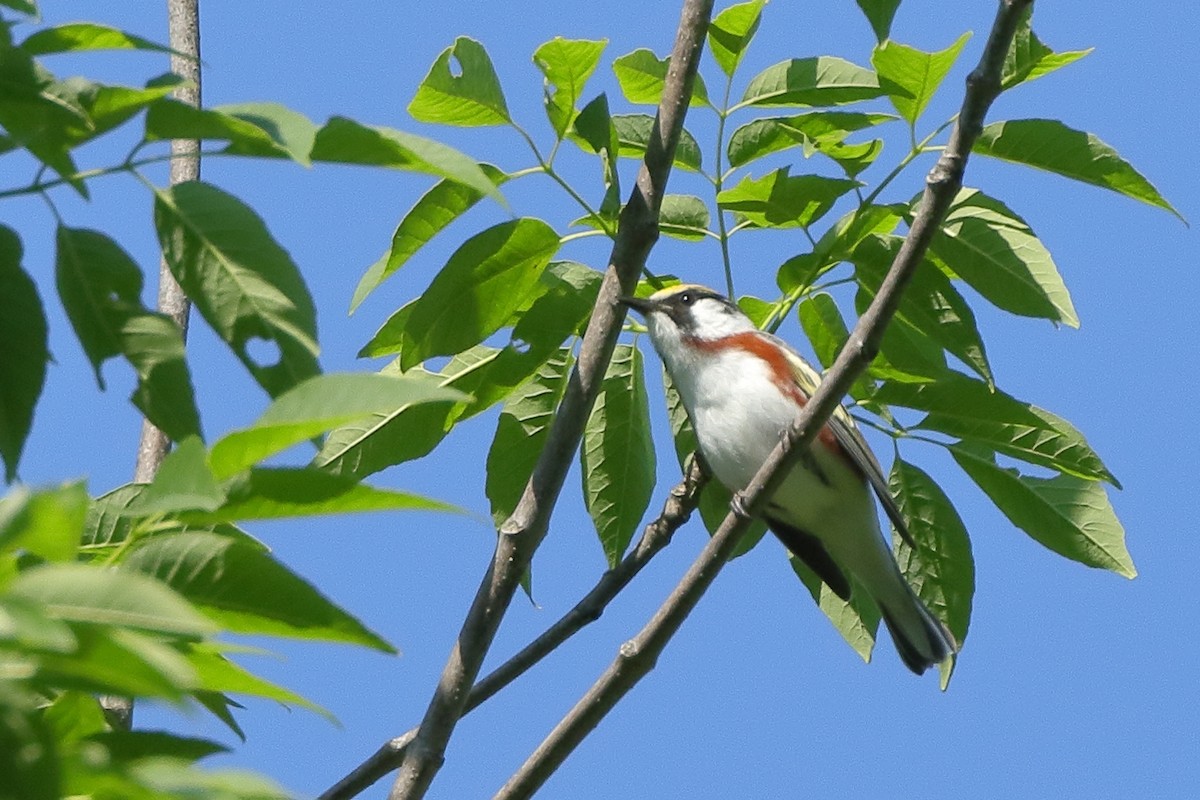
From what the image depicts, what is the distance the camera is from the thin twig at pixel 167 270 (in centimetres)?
321

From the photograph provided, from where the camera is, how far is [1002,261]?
2.96 m

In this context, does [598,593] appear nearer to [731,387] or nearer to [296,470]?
[296,470]

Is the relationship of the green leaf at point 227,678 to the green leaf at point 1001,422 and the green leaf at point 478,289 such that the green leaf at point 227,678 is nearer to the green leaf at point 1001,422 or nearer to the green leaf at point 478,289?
the green leaf at point 478,289

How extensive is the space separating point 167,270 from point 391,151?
69.5 inches

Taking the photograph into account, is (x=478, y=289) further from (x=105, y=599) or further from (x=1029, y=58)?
(x=105, y=599)

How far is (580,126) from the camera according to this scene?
9.53ft

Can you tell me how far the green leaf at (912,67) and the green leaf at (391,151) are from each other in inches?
53.2

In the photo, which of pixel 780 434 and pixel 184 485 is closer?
pixel 184 485

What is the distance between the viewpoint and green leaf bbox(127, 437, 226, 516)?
1296 mm

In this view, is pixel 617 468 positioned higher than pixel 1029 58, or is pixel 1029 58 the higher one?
pixel 1029 58

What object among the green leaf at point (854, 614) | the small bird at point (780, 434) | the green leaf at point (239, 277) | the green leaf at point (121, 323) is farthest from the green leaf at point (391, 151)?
the small bird at point (780, 434)

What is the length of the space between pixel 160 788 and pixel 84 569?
0.65 feet

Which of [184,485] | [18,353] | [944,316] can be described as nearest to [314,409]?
[184,485]

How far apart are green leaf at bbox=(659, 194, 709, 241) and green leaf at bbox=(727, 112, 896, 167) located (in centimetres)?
12
